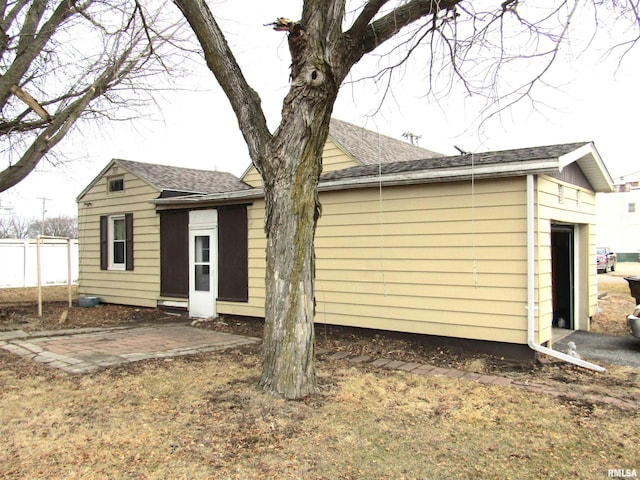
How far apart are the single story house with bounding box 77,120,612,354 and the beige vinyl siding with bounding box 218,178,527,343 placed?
0.02 m

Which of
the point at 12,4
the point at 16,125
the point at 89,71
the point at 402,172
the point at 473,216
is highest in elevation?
the point at 12,4

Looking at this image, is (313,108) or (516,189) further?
(516,189)

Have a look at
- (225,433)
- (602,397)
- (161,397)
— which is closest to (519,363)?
(602,397)

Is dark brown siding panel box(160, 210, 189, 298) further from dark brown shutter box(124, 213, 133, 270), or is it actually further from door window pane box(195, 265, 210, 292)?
dark brown shutter box(124, 213, 133, 270)

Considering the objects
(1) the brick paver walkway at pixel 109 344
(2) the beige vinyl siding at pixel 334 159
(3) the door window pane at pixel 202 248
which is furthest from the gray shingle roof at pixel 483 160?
(2) the beige vinyl siding at pixel 334 159

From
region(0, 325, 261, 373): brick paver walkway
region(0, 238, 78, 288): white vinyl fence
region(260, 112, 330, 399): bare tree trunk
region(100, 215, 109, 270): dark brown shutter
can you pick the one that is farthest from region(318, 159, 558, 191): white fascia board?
region(0, 238, 78, 288): white vinyl fence

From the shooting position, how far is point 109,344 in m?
7.06

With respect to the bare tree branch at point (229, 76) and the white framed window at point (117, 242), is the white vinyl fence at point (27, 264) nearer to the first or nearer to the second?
the white framed window at point (117, 242)

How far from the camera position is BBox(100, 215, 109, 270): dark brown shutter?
1211 centimetres

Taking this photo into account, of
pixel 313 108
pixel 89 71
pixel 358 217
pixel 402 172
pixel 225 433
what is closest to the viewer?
Result: pixel 225 433

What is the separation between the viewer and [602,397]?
14.9 feet

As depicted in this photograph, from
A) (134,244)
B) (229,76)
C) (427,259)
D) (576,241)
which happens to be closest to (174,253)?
(134,244)

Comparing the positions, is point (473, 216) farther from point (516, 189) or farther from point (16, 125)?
point (16, 125)

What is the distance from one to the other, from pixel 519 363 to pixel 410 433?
275 centimetres
